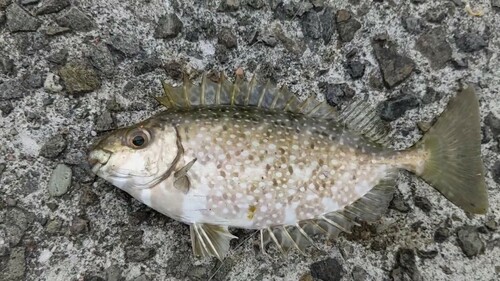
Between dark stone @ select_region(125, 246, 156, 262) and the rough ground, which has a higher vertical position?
the rough ground

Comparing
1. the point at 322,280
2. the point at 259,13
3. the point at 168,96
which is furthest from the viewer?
the point at 259,13

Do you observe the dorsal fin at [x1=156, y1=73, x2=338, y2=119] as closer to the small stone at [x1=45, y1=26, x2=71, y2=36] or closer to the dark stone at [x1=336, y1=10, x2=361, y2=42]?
the dark stone at [x1=336, y1=10, x2=361, y2=42]

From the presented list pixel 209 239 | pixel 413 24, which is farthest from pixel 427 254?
pixel 413 24

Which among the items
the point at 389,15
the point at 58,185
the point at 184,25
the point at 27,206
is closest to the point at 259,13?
the point at 184,25

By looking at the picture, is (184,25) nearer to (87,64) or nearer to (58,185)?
(87,64)

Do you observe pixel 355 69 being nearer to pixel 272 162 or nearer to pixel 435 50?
pixel 435 50

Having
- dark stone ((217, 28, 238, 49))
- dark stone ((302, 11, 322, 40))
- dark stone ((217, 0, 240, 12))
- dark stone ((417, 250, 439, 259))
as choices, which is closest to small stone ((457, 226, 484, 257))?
dark stone ((417, 250, 439, 259))

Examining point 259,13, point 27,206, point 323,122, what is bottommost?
point 27,206
